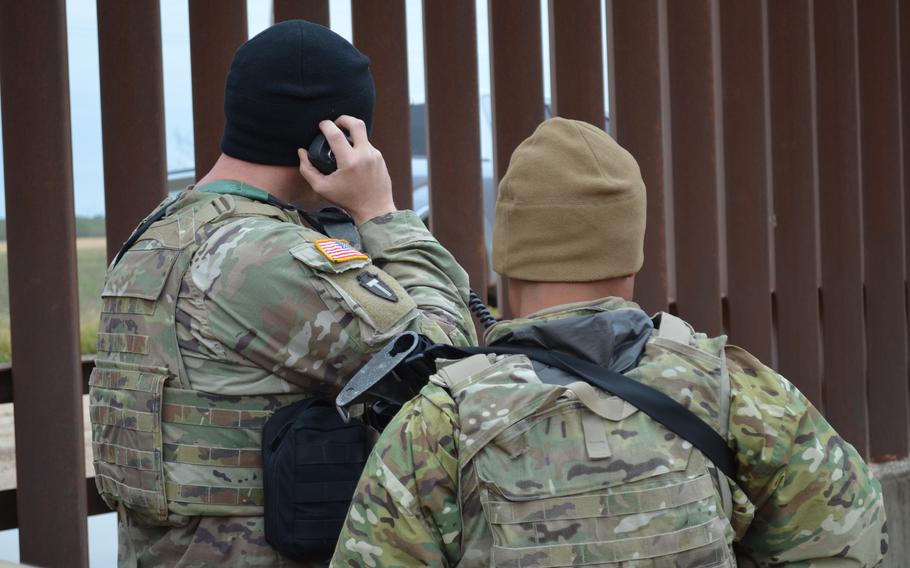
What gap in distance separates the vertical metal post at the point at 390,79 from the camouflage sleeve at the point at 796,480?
1786 millimetres

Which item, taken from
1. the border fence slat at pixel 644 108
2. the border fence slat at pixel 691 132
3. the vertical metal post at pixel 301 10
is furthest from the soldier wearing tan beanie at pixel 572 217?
the border fence slat at pixel 691 132

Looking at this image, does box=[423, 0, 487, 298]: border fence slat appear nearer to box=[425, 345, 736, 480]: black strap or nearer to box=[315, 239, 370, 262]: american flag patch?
box=[315, 239, 370, 262]: american flag patch

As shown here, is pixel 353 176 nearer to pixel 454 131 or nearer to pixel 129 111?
pixel 129 111

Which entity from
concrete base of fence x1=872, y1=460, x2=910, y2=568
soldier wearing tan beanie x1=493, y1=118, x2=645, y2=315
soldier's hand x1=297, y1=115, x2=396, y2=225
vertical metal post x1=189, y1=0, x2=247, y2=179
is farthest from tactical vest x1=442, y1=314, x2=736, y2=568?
concrete base of fence x1=872, y1=460, x2=910, y2=568

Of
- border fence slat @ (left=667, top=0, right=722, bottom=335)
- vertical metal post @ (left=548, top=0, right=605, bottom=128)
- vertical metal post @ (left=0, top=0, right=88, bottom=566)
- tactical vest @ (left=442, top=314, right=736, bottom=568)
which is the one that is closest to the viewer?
tactical vest @ (left=442, top=314, right=736, bottom=568)

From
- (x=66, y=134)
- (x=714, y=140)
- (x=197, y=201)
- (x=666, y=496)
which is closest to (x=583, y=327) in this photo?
(x=666, y=496)

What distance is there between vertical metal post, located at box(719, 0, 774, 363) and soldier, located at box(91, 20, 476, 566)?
8.53ft

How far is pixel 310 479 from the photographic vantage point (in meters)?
1.79

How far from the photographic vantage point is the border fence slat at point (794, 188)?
15.0 feet

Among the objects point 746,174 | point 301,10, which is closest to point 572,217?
point 301,10

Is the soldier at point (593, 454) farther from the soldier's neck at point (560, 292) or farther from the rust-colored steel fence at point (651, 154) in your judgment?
the rust-colored steel fence at point (651, 154)

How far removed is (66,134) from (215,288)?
1101 mm

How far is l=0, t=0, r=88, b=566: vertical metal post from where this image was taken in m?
2.68

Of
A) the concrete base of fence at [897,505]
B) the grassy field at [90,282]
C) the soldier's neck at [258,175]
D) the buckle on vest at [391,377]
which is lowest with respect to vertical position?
the concrete base of fence at [897,505]
